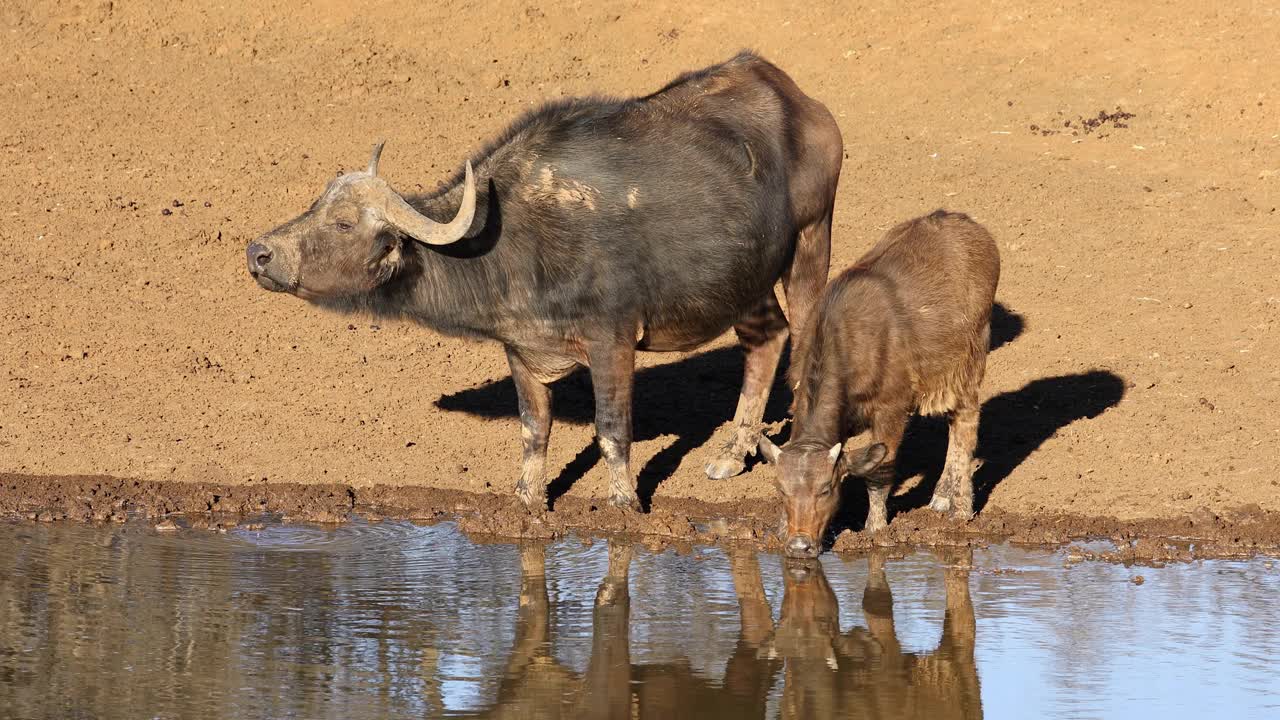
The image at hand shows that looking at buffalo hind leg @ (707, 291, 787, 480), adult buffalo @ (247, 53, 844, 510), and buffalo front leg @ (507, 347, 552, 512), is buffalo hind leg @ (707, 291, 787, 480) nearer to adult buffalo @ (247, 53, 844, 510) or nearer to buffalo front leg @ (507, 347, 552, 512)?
adult buffalo @ (247, 53, 844, 510)

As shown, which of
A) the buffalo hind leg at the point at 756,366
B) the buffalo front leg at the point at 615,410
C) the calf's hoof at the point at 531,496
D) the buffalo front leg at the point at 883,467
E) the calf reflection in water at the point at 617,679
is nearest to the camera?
the calf reflection in water at the point at 617,679

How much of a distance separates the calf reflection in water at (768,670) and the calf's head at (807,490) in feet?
1.09

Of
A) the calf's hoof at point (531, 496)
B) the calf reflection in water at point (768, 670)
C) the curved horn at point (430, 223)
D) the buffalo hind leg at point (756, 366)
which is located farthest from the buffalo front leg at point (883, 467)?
the curved horn at point (430, 223)

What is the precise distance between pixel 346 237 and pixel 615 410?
2.00m

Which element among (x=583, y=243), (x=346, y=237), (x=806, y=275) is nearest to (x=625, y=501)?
(x=583, y=243)

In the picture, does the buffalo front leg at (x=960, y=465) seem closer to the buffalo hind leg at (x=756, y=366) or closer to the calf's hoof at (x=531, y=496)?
the buffalo hind leg at (x=756, y=366)

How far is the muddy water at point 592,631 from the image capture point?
783 centimetres

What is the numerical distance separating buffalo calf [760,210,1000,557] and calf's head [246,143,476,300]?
2.29 meters

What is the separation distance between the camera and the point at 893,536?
35.2 ft

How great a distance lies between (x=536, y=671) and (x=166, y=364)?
683 centimetres

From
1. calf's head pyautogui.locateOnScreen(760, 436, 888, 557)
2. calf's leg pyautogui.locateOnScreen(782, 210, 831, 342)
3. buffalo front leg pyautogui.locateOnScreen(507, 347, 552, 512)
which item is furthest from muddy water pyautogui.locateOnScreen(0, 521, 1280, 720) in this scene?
calf's leg pyautogui.locateOnScreen(782, 210, 831, 342)

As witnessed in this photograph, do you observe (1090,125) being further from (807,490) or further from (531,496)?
(807,490)

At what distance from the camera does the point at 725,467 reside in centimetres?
1221

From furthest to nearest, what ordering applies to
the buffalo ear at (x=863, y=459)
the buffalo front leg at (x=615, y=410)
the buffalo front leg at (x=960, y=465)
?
1. the buffalo front leg at (x=960, y=465)
2. the buffalo front leg at (x=615, y=410)
3. the buffalo ear at (x=863, y=459)
